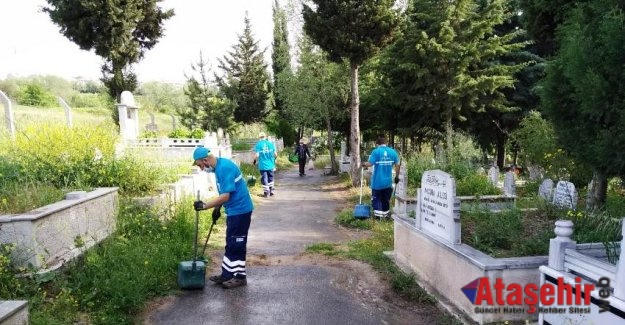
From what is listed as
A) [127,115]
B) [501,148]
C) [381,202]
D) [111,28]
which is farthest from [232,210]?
[501,148]

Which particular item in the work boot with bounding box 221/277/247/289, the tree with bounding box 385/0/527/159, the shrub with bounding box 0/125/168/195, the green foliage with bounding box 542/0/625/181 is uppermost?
the tree with bounding box 385/0/527/159

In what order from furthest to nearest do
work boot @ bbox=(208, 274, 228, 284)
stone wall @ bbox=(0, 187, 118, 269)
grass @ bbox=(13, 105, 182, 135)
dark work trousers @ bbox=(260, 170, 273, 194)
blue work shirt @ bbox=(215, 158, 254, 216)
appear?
dark work trousers @ bbox=(260, 170, 273, 194)
grass @ bbox=(13, 105, 182, 135)
work boot @ bbox=(208, 274, 228, 284)
blue work shirt @ bbox=(215, 158, 254, 216)
stone wall @ bbox=(0, 187, 118, 269)

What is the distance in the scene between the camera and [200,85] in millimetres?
29844

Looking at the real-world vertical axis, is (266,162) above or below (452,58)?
below

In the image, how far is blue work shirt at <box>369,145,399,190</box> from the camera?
9383 millimetres

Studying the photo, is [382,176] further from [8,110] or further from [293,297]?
[8,110]

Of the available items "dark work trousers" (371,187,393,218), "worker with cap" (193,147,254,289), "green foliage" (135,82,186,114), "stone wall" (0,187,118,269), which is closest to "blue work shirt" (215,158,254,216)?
"worker with cap" (193,147,254,289)

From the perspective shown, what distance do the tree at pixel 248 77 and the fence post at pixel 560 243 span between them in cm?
3211

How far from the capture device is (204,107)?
2989 cm

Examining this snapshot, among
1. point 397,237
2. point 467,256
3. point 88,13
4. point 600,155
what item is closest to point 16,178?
point 397,237

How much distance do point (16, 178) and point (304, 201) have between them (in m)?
8.34

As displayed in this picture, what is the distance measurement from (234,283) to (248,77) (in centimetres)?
3244

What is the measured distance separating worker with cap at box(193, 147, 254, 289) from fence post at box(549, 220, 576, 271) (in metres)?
3.47

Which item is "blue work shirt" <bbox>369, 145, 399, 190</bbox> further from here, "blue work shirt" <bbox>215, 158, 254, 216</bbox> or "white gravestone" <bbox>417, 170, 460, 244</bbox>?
"blue work shirt" <bbox>215, 158, 254, 216</bbox>
